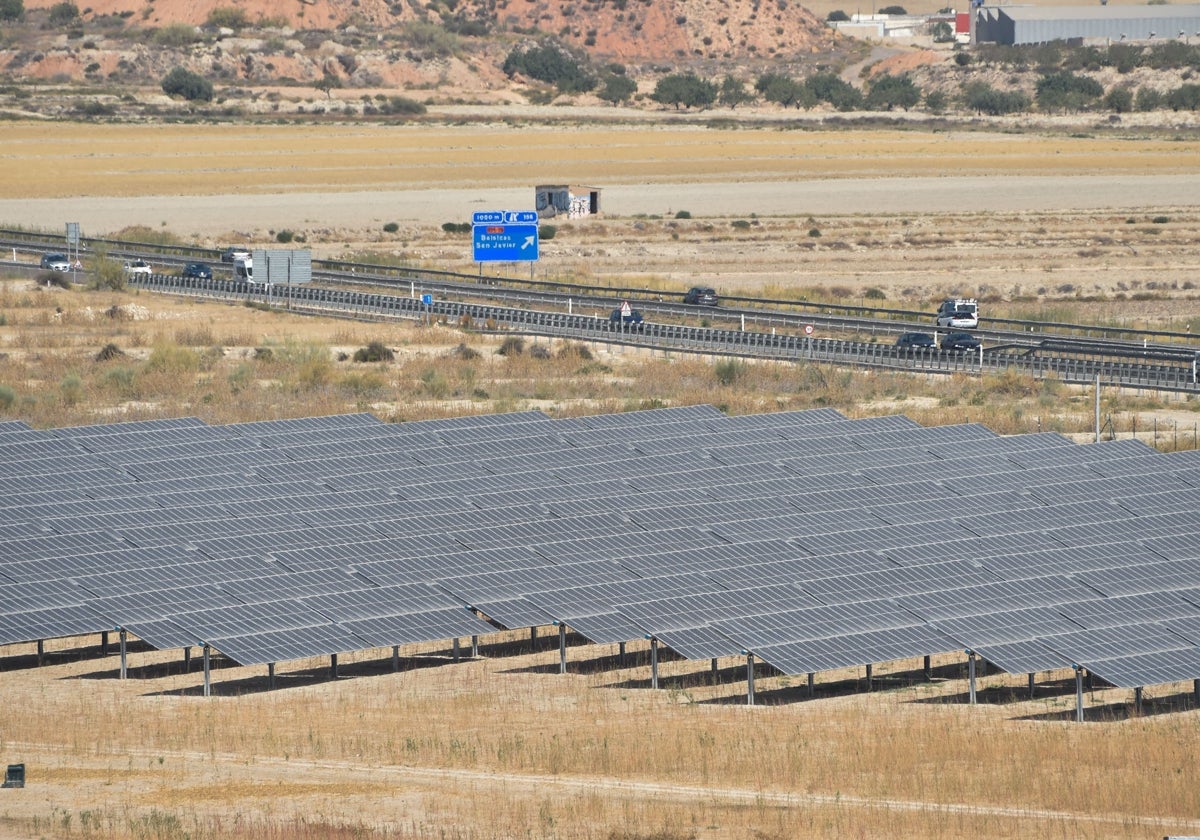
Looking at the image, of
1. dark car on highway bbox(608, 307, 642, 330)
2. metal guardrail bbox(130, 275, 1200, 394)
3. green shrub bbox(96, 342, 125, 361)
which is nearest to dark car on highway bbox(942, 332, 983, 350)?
metal guardrail bbox(130, 275, 1200, 394)

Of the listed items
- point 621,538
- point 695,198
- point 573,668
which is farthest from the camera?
point 695,198

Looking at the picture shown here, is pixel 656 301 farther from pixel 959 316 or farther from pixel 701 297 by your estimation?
pixel 959 316

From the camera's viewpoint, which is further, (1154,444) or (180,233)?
(180,233)

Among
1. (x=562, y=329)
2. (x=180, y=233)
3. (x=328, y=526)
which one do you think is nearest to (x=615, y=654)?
(x=328, y=526)

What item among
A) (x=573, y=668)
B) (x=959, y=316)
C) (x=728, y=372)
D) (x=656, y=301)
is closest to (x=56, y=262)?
(x=656, y=301)

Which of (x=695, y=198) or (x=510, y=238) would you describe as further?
(x=695, y=198)

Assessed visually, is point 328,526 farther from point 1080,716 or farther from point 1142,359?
point 1142,359
